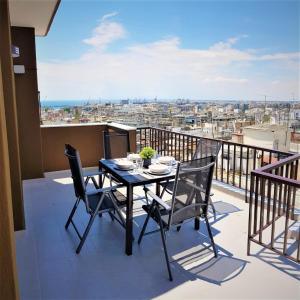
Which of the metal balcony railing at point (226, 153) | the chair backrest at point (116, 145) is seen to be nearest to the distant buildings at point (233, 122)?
the metal balcony railing at point (226, 153)

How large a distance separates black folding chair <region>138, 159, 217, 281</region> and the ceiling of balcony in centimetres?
307

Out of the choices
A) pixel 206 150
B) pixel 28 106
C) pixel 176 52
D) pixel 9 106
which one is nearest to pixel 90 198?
pixel 9 106

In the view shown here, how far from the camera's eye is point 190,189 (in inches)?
103

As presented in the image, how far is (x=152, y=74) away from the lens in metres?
17.1

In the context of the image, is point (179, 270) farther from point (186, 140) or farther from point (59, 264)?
point (186, 140)

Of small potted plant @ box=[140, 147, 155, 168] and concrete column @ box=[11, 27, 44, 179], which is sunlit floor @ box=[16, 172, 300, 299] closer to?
small potted plant @ box=[140, 147, 155, 168]

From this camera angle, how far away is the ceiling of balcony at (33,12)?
3949mm

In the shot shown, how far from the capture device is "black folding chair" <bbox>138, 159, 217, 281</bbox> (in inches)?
97.6

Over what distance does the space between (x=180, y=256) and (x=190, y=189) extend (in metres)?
0.70

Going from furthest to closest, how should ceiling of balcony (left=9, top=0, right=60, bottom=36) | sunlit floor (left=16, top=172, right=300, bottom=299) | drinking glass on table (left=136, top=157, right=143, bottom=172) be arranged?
ceiling of balcony (left=9, top=0, right=60, bottom=36) < drinking glass on table (left=136, top=157, right=143, bottom=172) < sunlit floor (left=16, top=172, right=300, bottom=299)

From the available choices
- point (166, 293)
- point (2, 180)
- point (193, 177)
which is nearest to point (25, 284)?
point (166, 293)

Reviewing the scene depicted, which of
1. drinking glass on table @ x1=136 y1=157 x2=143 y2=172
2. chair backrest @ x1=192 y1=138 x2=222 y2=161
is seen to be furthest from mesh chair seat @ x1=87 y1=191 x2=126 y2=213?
chair backrest @ x1=192 y1=138 x2=222 y2=161

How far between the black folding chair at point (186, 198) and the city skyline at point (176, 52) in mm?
10148

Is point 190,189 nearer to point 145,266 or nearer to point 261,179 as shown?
point 261,179
